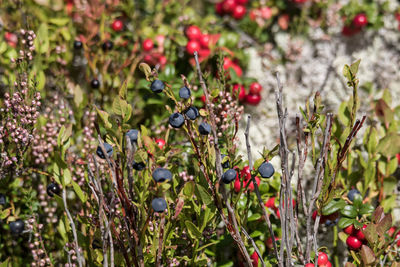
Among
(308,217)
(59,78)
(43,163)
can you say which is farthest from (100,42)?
(308,217)

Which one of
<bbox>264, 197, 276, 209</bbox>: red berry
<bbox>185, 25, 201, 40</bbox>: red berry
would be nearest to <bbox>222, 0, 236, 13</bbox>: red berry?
<bbox>185, 25, 201, 40</bbox>: red berry

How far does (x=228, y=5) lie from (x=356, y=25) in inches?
26.4

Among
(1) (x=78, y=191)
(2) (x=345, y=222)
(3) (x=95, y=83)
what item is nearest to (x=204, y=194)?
(1) (x=78, y=191)

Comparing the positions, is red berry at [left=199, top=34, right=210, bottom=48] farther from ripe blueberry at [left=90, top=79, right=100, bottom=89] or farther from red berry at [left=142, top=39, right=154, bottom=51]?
ripe blueberry at [left=90, top=79, right=100, bottom=89]

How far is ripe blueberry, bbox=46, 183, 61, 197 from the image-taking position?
1.19m

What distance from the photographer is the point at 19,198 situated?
4.49ft

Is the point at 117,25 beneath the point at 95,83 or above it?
above

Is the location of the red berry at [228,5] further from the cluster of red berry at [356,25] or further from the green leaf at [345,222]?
the green leaf at [345,222]

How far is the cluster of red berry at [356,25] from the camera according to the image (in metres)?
1.93

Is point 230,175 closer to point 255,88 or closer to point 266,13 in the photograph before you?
point 255,88

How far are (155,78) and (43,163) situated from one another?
685 millimetres

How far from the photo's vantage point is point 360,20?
6.32 feet

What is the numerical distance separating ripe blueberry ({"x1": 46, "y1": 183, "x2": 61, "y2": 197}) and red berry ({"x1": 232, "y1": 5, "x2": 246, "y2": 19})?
1367 mm

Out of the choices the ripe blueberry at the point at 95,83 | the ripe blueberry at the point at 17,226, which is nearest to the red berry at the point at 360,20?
the ripe blueberry at the point at 95,83
